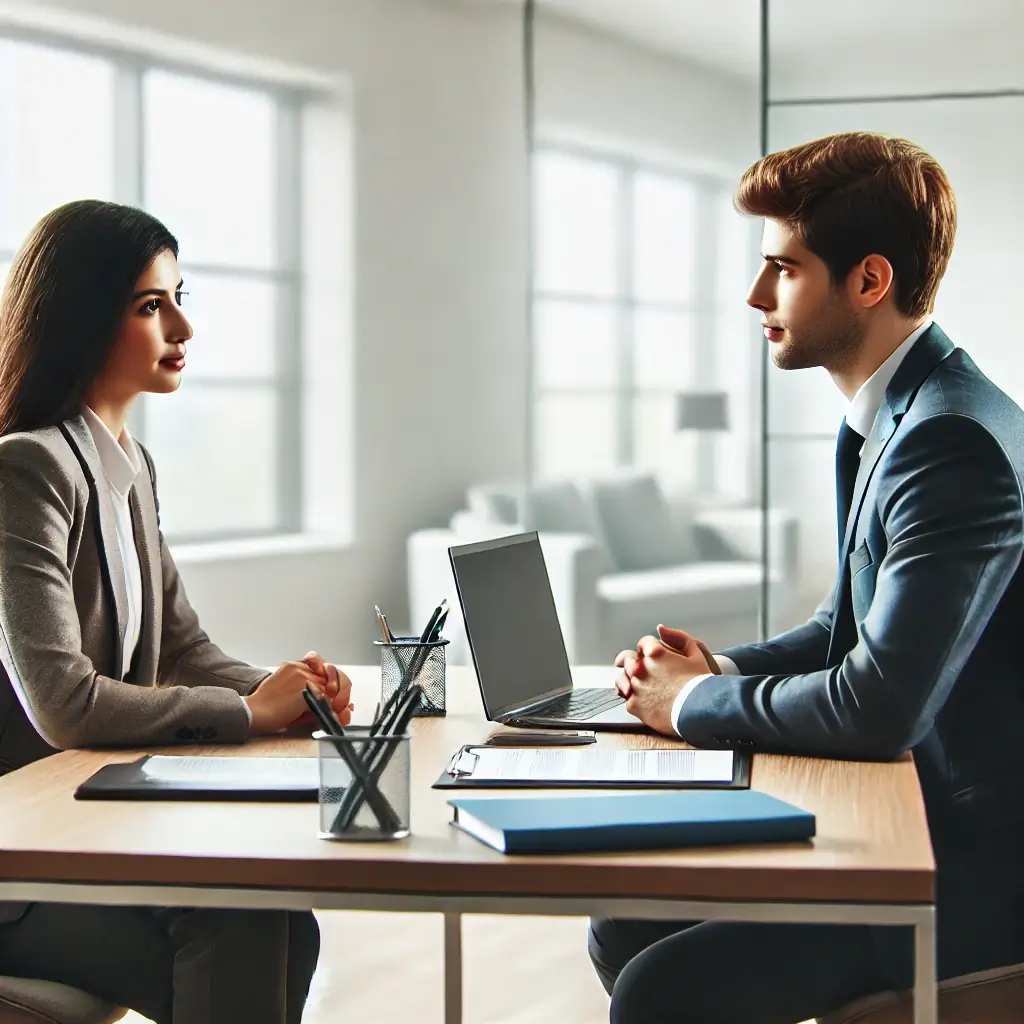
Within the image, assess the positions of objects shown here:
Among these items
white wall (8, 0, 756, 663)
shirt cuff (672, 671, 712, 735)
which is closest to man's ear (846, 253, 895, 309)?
shirt cuff (672, 671, 712, 735)

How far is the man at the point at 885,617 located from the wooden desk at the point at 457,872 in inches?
6.6

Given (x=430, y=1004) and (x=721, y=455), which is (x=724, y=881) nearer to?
(x=430, y=1004)

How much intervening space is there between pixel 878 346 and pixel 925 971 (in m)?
0.79

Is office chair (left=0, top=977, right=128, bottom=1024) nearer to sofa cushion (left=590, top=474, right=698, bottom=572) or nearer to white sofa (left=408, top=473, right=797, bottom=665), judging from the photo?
white sofa (left=408, top=473, right=797, bottom=665)

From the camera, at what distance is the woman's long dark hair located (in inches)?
73.0

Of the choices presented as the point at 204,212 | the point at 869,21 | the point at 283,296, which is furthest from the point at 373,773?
the point at 283,296

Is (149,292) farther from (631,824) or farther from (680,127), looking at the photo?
(680,127)

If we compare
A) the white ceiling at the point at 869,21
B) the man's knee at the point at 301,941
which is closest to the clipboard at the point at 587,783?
the man's knee at the point at 301,941

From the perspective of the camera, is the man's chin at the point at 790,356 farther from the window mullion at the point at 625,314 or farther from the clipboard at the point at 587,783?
the window mullion at the point at 625,314

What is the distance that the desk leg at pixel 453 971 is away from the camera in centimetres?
181

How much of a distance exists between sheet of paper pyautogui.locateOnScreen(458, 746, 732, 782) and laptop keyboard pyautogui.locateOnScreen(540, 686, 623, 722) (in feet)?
0.63

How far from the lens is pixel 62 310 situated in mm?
1861

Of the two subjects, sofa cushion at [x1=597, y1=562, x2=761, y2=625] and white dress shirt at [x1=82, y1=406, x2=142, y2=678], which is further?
sofa cushion at [x1=597, y1=562, x2=761, y2=625]

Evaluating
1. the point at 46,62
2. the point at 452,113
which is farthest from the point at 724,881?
the point at 452,113
